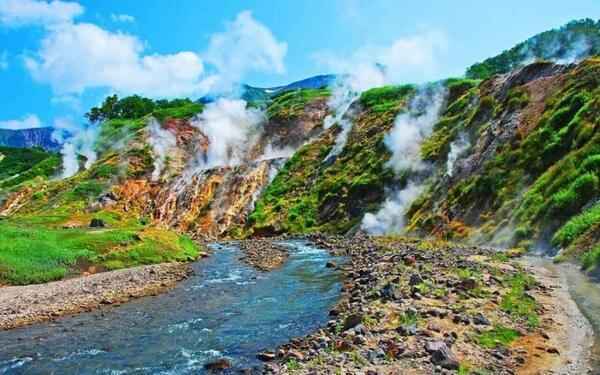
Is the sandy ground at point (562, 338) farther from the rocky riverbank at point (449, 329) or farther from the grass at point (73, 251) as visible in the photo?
the grass at point (73, 251)

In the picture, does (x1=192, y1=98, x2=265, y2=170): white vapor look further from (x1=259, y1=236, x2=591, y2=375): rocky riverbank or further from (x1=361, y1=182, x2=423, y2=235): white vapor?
(x1=259, y1=236, x2=591, y2=375): rocky riverbank

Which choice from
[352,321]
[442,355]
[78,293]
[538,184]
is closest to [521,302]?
[352,321]

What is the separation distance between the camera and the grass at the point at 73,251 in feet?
135

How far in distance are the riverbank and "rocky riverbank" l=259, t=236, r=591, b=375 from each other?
1480cm

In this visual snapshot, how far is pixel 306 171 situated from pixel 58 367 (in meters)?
83.4

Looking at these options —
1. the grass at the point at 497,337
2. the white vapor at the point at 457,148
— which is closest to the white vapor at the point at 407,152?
the white vapor at the point at 457,148

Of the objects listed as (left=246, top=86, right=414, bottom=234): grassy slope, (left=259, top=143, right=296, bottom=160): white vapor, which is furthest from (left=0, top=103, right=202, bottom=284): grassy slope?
(left=259, top=143, right=296, bottom=160): white vapor

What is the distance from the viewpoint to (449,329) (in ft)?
65.5

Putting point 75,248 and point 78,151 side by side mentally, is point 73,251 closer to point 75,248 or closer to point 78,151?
point 75,248

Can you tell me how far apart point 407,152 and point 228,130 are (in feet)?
209

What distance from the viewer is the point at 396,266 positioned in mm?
36688

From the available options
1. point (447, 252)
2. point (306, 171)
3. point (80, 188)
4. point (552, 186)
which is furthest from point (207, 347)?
point (80, 188)

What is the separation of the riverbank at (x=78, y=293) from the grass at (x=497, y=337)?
22.8 metres

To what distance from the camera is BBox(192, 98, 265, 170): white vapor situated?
13150 centimetres
